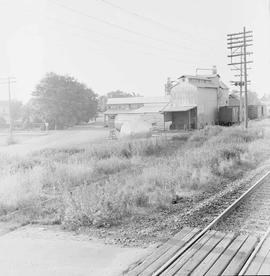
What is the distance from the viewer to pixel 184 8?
8.88m

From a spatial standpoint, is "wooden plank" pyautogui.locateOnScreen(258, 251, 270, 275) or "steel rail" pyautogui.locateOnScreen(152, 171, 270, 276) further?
"steel rail" pyautogui.locateOnScreen(152, 171, 270, 276)

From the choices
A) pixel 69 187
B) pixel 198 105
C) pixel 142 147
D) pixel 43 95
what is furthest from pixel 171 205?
pixel 198 105

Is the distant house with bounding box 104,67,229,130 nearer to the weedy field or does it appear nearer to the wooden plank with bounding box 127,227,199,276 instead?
the weedy field

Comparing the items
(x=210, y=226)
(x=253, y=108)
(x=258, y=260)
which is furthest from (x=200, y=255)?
(x=253, y=108)

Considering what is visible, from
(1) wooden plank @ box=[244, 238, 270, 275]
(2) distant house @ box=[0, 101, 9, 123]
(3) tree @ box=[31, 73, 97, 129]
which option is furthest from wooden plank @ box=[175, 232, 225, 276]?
(2) distant house @ box=[0, 101, 9, 123]

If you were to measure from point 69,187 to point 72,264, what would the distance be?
4650mm

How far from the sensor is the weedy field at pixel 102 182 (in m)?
6.37

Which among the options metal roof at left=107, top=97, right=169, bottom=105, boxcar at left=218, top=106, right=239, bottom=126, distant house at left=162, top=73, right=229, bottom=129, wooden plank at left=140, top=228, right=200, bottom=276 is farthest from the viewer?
boxcar at left=218, top=106, right=239, bottom=126

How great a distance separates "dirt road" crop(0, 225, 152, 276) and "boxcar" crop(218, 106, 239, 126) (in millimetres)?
29148

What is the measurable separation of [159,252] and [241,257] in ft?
3.49

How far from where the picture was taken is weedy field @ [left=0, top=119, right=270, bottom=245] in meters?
6.37

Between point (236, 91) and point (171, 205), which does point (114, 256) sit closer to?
point (171, 205)

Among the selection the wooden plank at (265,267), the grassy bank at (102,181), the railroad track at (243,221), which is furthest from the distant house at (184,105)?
the wooden plank at (265,267)

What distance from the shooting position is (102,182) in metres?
9.36
